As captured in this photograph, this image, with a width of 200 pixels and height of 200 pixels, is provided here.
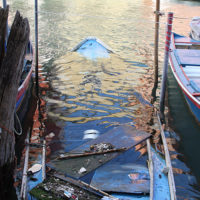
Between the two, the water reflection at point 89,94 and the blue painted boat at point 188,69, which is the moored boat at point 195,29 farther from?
the water reflection at point 89,94

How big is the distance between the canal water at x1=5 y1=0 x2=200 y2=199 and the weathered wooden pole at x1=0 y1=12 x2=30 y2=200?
3176mm

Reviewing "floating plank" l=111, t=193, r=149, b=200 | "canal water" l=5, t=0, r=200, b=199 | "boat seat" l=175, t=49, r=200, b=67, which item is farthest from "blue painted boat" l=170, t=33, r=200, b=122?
"floating plank" l=111, t=193, r=149, b=200

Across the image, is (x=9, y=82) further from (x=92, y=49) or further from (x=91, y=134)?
(x=92, y=49)

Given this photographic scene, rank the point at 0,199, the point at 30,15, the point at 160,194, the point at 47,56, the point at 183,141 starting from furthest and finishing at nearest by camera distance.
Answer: the point at 30,15 → the point at 47,56 → the point at 183,141 → the point at 160,194 → the point at 0,199

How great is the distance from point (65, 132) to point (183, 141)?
12.4 ft

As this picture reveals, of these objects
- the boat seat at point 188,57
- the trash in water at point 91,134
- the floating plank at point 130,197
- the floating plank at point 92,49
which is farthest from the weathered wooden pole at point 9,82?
the floating plank at point 92,49

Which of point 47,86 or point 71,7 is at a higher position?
point 71,7

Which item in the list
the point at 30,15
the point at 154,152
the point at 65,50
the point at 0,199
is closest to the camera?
the point at 0,199

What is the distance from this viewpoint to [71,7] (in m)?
33.2

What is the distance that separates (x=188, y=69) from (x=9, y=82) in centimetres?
851

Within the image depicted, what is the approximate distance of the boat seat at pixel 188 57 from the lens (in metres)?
11.6

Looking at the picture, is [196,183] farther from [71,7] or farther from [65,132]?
[71,7]

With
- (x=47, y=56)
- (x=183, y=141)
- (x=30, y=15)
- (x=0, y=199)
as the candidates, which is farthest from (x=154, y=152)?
(x=30, y=15)

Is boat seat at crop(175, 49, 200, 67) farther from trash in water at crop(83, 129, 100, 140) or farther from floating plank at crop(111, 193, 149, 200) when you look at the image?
floating plank at crop(111, 193, 149, 200)
